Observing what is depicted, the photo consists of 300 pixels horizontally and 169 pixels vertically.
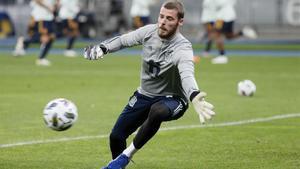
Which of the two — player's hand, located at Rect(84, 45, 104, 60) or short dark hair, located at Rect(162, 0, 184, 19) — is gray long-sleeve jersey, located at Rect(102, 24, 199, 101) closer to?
player's hand, located at Rect(84, 45, 104, 60)

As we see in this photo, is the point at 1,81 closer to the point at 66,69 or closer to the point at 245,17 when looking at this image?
the point at 66,69

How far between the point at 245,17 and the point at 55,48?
8045 millimetres

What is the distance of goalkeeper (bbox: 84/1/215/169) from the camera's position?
8781 millimetres

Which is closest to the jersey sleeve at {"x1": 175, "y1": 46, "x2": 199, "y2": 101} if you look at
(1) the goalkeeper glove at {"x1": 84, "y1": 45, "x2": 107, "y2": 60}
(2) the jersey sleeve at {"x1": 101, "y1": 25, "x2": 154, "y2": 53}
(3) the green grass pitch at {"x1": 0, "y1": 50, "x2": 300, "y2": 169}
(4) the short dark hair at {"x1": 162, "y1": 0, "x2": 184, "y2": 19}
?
(4) the short dark hair at {"x1": 162, "y1": 0, "x2": 184, "y2": 19}

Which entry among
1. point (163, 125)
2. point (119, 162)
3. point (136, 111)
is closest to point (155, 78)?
point (136, 111)

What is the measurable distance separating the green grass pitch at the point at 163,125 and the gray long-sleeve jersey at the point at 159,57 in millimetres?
1033

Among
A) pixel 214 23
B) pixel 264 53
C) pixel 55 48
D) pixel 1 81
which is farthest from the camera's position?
pixel 55 48

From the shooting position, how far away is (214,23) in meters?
29.2

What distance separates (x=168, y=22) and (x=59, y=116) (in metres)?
1.65

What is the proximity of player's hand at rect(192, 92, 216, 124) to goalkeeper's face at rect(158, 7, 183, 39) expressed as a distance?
3.21ft

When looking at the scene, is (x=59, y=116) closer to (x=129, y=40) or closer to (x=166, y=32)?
(x=129, y=40)

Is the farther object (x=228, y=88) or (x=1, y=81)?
(x=1, y=81)

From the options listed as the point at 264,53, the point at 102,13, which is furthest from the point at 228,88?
the point at 102,13

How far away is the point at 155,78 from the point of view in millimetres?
9156
